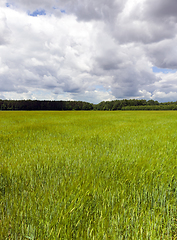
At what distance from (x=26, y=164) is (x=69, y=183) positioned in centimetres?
152

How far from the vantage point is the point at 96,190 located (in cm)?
212

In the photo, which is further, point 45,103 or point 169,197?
point 45,103

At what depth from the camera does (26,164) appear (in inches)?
130

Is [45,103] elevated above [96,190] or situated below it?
above

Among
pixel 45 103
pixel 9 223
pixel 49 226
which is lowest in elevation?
pixel 9 223

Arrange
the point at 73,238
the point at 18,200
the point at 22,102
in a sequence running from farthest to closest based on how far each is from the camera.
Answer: the point at 22,102
the point at 18,200
the point at 73,238

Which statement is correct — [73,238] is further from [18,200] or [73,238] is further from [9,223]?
[18,200]

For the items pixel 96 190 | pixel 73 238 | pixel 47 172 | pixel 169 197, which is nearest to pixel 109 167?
pixel 96 190

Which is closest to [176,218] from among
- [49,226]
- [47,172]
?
[49,226]

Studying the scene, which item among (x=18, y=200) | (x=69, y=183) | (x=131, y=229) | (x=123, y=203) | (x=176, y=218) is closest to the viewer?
(x=131, y=229)

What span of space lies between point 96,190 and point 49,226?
0.87 m

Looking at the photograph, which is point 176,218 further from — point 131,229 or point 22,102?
point 22,102

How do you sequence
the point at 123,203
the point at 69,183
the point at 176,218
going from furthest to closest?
the point at 69,183
the point at 123,203
the point at 176,218

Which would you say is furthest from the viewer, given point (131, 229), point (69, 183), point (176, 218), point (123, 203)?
point (69, 183)
